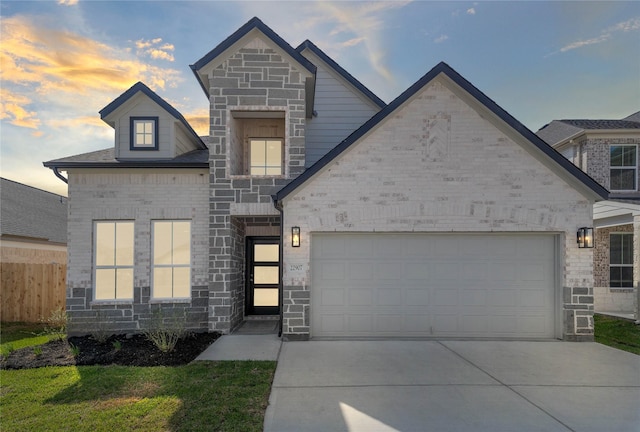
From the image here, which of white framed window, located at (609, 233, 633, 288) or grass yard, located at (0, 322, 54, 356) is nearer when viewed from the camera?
grass yard, located at (0, 322, 54, 356)

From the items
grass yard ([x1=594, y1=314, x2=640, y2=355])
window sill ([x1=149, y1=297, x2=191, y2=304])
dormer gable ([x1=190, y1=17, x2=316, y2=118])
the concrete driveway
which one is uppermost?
dormer gable ([x1=190, y1=17, x2=316, y2=118])

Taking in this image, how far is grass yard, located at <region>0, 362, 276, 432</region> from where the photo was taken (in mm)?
4293

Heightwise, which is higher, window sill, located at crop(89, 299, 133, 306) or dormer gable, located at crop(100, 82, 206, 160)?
dormer gable, located at crop(100, 82, 206, 160)

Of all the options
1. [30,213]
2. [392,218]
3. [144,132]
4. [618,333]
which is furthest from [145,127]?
[618,333]

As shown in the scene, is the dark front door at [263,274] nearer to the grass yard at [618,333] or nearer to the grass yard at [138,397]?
the grass yard at [138,397]

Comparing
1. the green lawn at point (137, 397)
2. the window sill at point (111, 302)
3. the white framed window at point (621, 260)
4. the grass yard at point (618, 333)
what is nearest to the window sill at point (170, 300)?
the window sill at point (111, 302)

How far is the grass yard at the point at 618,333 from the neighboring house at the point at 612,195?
145 cm

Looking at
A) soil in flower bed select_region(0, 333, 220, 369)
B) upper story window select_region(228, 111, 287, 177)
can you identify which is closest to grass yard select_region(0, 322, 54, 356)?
soil in flower bed select_region(0, 333, 220, 369)

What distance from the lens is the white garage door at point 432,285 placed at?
8.41 meters

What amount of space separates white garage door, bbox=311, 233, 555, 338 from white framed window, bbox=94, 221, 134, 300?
5.09 m

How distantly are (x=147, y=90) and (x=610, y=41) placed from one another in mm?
14619

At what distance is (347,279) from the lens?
8.48m

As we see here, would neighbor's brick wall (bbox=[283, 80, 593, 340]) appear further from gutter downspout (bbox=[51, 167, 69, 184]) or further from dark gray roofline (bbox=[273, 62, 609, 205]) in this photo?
gutter downspout (bbox=[51, 167, 69, 184])

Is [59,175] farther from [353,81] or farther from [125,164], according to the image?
[353,81]
